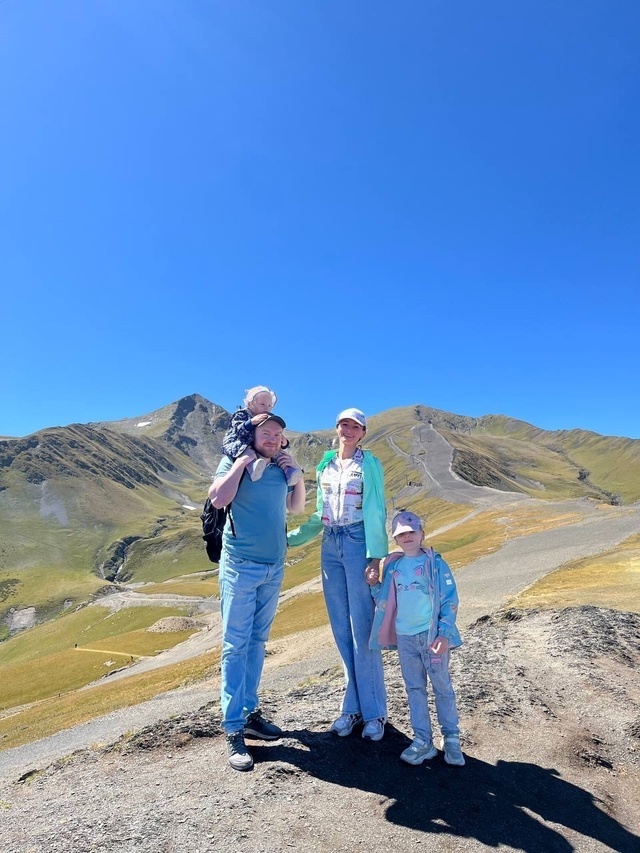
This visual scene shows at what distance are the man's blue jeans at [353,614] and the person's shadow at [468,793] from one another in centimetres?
66

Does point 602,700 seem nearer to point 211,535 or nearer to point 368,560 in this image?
point 368,560

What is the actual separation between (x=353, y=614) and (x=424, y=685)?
1.42 m

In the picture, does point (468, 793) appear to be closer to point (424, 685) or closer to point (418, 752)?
point (418, 752)

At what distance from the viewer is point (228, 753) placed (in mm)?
7371

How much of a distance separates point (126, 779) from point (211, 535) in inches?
143

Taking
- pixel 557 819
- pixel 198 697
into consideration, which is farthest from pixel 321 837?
pixel 198 697

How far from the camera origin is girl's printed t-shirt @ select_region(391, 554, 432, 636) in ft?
24.2

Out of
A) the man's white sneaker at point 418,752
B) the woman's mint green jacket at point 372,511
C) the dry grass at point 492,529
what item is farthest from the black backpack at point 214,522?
the dry grass at point 492,529

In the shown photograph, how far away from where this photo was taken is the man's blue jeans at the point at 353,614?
7.85m

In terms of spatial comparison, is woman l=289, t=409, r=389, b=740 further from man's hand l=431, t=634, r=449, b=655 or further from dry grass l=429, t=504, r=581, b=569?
dry grass l=429, t=504, r=581, b=569

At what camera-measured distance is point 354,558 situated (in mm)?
7852

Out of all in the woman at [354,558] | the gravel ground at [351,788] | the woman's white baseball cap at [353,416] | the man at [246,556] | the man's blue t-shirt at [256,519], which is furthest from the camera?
the woman's white baseball cap at [353,416]

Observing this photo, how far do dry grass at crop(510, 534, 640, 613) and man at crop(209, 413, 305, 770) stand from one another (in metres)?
17.1

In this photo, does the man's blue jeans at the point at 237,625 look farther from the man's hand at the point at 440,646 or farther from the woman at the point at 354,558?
the man's hand at the point at 440,646
